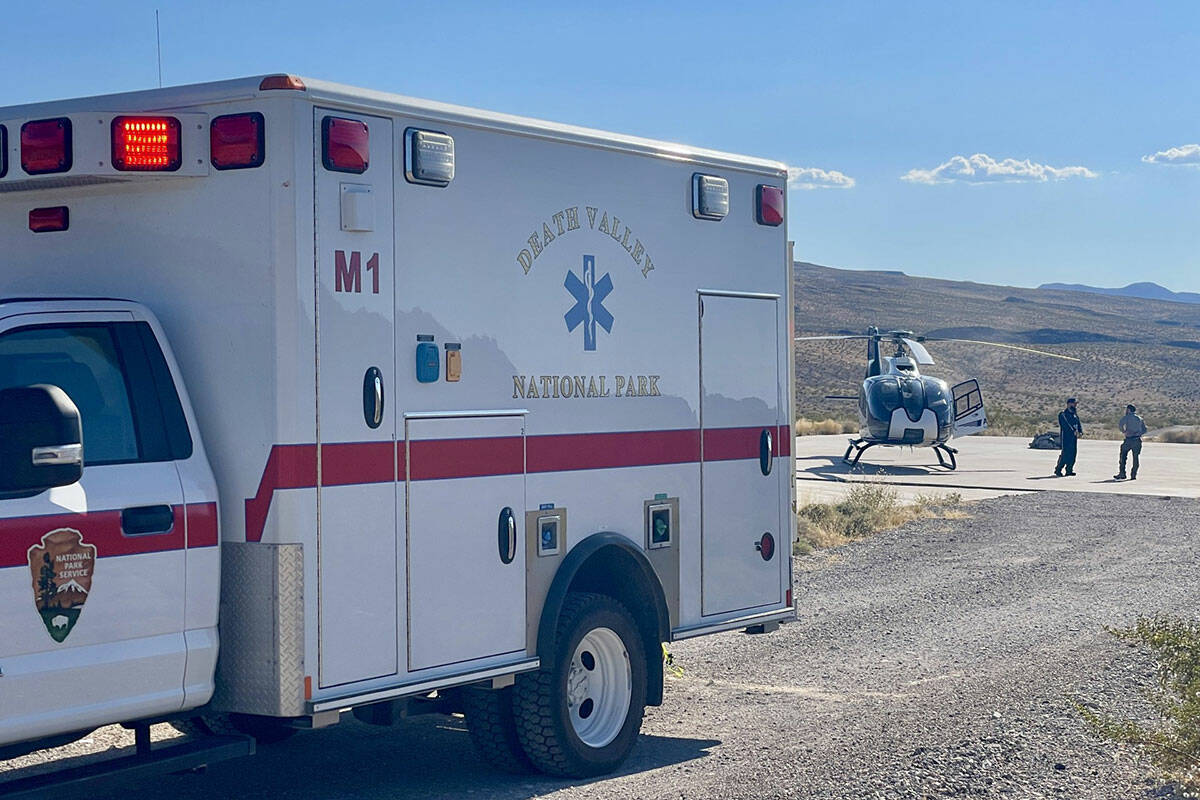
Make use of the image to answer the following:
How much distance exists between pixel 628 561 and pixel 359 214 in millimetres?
2448

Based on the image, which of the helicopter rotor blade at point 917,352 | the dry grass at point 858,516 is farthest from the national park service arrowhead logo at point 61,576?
the helicopter rotor blade at point 917,352

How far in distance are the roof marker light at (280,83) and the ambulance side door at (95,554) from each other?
3.44ft

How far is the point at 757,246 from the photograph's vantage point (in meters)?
8.55

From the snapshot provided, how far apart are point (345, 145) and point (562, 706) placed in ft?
9.32

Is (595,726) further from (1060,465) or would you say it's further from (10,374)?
(1060,465)

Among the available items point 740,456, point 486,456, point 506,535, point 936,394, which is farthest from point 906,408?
point 486,456

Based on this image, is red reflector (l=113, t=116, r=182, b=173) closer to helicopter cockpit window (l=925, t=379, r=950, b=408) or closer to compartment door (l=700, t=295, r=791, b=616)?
compartment door (l=700, t=295, r=791, b=616)

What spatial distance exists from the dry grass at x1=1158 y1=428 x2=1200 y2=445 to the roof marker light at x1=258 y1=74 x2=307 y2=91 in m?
44.5

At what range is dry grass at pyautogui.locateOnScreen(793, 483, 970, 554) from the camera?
18800 millimetres

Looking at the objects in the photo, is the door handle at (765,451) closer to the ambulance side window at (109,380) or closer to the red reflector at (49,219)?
the ambulance side window at (109,380)

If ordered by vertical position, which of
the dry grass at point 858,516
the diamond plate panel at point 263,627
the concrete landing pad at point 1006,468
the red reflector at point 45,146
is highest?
the red reflector at point 45,146

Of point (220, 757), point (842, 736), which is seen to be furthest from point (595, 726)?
point (220, 757)

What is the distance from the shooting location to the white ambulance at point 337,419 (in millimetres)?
5383

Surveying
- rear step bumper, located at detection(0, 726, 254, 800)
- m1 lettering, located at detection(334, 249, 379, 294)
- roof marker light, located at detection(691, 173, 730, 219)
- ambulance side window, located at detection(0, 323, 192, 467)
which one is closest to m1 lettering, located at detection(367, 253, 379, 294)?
m1 lettering, located at detection(334, 249, 379, 294)
